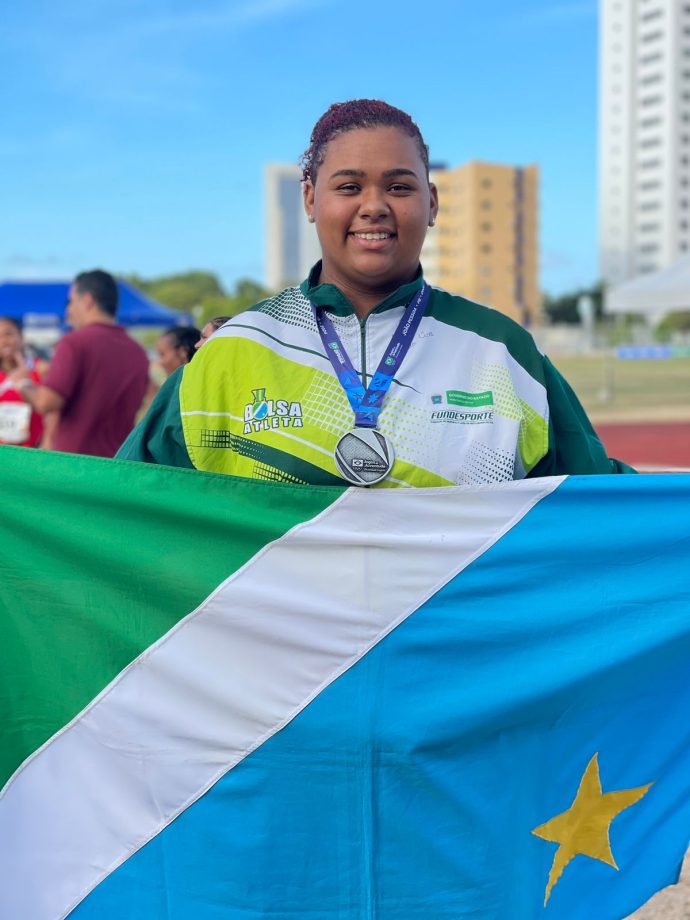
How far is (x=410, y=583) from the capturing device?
2221 millimetres

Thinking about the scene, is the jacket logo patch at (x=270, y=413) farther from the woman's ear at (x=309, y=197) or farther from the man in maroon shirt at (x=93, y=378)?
the man in maroon shirt at (x=93, y=378)

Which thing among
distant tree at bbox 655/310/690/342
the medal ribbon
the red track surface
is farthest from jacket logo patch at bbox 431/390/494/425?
distant tree at bbox 655/310/690/342

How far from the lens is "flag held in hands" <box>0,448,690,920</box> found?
218 cm

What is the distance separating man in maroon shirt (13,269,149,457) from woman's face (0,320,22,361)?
30.3 inches

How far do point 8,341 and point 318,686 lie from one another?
484 centimetres

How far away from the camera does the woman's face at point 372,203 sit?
2.14m

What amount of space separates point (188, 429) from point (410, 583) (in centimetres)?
56

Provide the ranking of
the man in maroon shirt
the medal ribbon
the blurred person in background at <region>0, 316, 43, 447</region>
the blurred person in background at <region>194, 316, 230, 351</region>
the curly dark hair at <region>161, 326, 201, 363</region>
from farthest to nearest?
the blurred person in background at <region>0, 316, 43, 447</region> → the curly dark hair at <region>161, 326, 201, 363</region> → the man in maroon shirt → the blurred person in background at <region>194, 316, 230, 351</region> → the medal ribbon

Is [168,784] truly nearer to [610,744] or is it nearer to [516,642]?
[516,642]

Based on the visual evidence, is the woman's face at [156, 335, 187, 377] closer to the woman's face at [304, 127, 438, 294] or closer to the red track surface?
the woman's face at [304, 127, 438, 294]

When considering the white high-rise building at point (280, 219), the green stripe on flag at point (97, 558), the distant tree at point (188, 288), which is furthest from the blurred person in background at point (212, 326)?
the white high-rise building at point (280, 219)

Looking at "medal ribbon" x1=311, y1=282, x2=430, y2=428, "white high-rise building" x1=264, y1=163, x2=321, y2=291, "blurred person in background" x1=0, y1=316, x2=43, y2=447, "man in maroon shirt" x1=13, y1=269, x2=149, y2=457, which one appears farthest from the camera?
"white high-rise building" x1=264, y1=163, x2=321, y2=291

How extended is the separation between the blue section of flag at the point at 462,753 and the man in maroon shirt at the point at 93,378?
3.48m

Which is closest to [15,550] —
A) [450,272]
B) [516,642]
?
[516,642]
